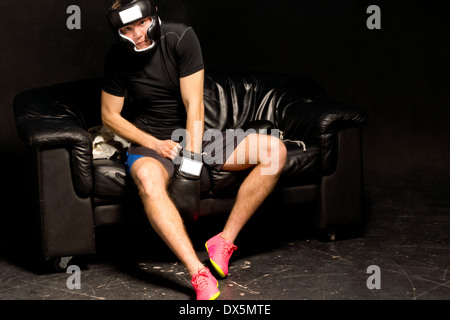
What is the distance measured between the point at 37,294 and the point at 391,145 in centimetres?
Result: 331

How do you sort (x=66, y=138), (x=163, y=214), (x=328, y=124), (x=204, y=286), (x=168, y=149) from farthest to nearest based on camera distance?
(x=328, y=124) → (x=168, y=149) → (x=66, y=138) → (x=163, y=214) → (x=204, y=286)

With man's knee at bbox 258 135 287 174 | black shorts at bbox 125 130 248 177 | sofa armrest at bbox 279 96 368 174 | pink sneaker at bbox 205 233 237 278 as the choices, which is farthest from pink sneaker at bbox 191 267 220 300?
sofa armrest at bbox 279 96 368 174

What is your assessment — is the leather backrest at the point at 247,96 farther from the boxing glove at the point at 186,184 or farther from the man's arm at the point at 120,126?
the boxing glove at the point at 186,184

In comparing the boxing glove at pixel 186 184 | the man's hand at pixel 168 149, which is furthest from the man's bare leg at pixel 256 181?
the man's hand at pixel 168 149

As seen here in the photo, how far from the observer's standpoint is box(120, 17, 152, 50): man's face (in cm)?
277

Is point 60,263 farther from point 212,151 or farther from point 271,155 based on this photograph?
point 271,155

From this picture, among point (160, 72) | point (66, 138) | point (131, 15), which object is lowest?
point (66, 138)

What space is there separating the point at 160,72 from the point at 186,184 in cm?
58

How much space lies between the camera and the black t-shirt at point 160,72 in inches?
114

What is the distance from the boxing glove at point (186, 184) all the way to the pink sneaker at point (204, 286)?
0.40 meters

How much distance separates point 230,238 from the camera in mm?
2859

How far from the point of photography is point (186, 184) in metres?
2.78

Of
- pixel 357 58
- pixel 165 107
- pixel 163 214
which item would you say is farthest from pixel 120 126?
pixel 357 58
